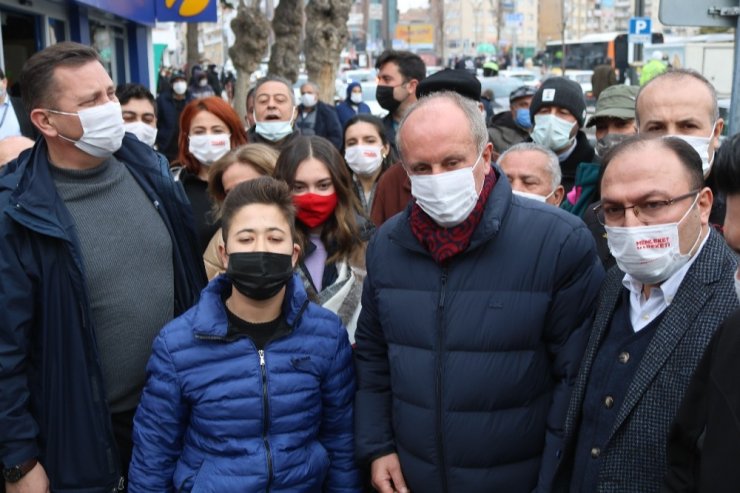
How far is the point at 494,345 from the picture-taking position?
100 inches

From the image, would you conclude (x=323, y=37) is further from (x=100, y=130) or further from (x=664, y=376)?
(x=664, y=376)

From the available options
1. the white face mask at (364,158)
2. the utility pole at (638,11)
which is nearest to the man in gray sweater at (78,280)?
the white face mask at (364,158)

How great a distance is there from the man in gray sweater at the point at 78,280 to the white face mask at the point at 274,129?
2.62m

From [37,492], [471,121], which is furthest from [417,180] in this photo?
[37,492]

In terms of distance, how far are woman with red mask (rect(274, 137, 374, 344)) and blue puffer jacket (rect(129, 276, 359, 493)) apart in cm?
52

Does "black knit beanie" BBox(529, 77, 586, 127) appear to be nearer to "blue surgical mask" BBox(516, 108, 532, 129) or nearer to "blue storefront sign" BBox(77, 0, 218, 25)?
"blue surgical mask" BBox(516, 108, 532, 129)

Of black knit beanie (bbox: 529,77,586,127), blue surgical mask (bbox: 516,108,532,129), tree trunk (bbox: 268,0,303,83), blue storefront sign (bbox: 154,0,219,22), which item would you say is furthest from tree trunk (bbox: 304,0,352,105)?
black knit beanie (bbox: 529,77,586,127)

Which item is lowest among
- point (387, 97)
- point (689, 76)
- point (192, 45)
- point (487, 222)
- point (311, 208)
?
point (311, 208)

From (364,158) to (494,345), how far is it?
2906 mm

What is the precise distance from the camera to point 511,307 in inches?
100

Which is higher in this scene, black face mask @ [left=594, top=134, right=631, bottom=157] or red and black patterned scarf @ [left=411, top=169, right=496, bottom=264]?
black face mask @ [left=594, top=134, right=631, bottom=157]

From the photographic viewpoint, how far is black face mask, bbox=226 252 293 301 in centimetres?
286

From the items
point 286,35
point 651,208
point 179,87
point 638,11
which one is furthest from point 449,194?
point 638,11

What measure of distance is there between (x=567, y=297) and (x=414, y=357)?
516 mm
